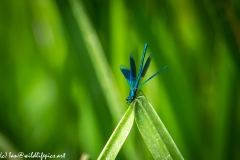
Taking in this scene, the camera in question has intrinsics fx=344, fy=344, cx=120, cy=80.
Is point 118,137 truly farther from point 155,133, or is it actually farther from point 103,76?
point 103,76

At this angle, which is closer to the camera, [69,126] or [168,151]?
[168,151]

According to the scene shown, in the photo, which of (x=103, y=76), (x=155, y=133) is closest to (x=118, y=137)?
(x=155, y=133)

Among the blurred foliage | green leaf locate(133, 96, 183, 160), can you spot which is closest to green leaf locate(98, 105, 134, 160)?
green leaf locate(133, 96, 183, 160)

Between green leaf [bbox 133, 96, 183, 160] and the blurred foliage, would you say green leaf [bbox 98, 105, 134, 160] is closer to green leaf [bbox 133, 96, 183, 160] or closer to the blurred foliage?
green leaf [bbox 133, 96, 183, 160]

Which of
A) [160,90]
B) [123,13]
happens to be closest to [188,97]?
[160,90]

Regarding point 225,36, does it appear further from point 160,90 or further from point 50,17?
point 50,17

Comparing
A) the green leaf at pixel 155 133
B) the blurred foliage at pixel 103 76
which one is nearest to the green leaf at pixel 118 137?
the green leaf at pixel 155 133

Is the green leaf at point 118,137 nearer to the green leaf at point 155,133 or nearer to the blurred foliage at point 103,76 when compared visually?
the green leaf at point 155,133
